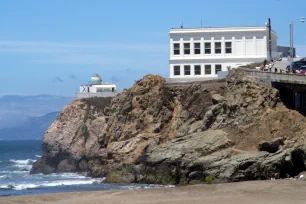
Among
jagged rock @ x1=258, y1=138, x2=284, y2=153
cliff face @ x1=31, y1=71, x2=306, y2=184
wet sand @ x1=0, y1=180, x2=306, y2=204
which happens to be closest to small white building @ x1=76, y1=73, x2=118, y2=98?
cliff face @ x1=31, y1=71, x2=306, y2=184

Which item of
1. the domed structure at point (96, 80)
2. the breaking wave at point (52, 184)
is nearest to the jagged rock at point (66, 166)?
the breaking wave at point (52, 184)

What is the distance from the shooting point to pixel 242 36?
273ft

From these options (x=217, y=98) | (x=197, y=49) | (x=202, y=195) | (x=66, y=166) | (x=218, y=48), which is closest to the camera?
(x=202, y=195)

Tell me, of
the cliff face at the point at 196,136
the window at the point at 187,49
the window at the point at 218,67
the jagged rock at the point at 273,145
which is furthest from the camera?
the window at the point at 187,49

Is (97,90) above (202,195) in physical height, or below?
above

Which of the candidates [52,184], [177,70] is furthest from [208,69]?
[52,184]

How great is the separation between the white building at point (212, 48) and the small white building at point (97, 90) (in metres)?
10.7

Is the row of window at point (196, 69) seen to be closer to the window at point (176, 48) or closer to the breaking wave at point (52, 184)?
the window at point (176, 48)

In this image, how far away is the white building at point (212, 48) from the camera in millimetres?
82438

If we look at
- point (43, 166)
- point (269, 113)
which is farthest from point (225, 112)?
point (43, 166)

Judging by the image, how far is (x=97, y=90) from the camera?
3652 inches

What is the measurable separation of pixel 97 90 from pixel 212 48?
16590mm

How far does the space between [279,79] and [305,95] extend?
2.28m

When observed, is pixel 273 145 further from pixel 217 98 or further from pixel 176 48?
pixel 176 48
